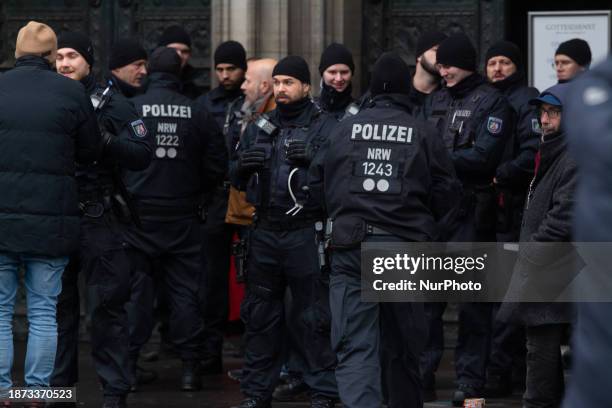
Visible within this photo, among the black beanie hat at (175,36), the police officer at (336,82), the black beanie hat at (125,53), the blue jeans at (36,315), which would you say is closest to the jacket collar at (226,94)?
the black beanie hat at (175,36)

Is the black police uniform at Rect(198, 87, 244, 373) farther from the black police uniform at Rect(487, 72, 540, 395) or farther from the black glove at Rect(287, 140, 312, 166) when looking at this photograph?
the black police uniform at Rect(487, 72, 540, 395)

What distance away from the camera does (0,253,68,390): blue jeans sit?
7.02 m

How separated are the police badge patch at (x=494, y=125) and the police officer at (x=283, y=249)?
1074mm

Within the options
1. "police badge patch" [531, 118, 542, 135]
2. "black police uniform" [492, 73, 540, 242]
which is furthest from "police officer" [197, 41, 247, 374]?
"police badge patch" [531, 118, 542, 135]

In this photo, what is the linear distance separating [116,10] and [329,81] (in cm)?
338

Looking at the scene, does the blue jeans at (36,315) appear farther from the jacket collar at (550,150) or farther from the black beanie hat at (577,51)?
the black beanie hat at (577,51)

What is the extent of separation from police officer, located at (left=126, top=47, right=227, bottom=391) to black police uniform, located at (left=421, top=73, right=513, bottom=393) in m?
1.51

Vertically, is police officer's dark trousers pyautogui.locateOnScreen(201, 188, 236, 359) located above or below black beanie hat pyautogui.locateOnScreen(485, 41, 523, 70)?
below

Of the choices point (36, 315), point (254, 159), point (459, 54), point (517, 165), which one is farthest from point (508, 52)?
point (36, 315)

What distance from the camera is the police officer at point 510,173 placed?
8.48m

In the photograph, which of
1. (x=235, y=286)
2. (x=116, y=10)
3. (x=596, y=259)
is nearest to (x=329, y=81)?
(x=235, y=286)

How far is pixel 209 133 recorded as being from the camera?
29.2ft

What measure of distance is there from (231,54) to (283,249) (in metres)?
2.29

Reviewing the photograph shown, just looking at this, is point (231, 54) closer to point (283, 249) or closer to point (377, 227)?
point (283, 249)
